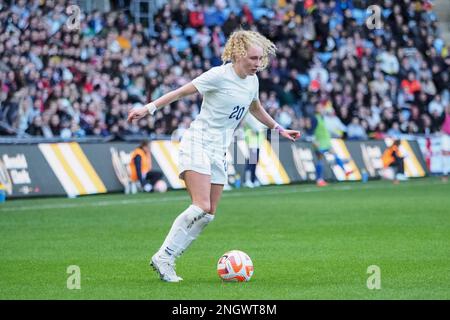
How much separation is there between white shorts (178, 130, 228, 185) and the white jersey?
53 millimetres

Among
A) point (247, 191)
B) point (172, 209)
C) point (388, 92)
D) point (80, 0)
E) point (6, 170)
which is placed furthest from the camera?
point (388, 92)

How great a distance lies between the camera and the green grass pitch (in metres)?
10.5

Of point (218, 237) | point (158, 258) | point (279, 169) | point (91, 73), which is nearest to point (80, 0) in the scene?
point (91, 73)

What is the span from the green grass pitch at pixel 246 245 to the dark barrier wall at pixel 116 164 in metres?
0.62

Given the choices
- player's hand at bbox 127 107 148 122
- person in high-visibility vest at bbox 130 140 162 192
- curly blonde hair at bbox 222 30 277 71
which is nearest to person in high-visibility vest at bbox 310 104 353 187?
person in high-visibility vest at bbox 130 140 162 192

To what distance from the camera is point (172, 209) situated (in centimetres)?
2188

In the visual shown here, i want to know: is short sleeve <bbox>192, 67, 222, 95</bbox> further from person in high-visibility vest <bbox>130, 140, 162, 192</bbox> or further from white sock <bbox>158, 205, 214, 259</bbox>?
person in high-visibility vest <bbox>130, 140, 162, 192</bbox>

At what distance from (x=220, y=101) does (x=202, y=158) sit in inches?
24.5

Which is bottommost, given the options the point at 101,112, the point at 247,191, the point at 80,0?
the point at 247,191

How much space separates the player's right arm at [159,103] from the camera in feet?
35.1

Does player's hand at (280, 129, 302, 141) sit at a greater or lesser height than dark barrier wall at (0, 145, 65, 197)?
greater

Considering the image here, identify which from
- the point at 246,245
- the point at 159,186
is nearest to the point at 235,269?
the point at 246,245

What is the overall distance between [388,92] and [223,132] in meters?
28.8

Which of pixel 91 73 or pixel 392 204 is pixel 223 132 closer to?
pixel 392 204
